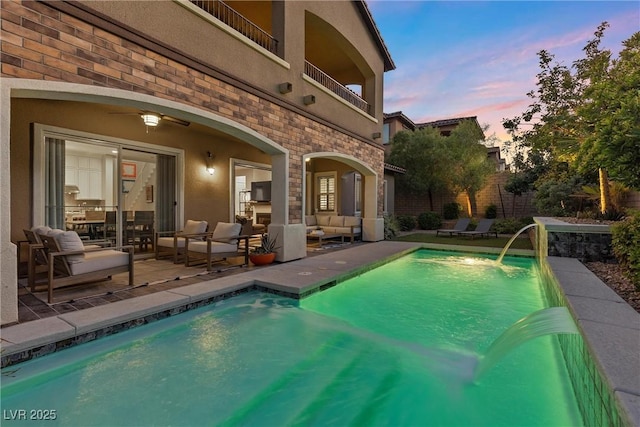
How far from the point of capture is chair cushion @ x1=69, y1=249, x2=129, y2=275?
14.2 ft

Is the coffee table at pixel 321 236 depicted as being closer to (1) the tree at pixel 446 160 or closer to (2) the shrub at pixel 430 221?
(2) the shrub at pixel 430 221

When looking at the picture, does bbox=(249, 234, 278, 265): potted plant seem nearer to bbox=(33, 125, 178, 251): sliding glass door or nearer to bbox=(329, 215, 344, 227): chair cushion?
bbox=(33, 125, 178, 251): sliding glass door

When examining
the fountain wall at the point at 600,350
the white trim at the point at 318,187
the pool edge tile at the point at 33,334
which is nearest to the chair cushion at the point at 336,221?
the white trim at the point at 318,187

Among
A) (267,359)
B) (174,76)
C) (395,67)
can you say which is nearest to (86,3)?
(174,76)

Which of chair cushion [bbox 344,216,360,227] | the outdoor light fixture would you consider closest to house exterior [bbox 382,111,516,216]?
chair cushion [bbox 344,216,360,227]

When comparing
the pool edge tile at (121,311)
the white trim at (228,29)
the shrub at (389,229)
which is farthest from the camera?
the shrub at (389,229)

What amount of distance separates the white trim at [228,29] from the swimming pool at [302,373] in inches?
188

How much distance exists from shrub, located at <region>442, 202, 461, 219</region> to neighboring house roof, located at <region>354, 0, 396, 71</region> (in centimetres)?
817

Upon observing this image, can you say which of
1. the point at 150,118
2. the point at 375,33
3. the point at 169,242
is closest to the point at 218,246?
the point at 169,242

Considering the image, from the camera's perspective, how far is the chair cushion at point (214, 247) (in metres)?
6.24

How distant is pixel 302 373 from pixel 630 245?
4.78 m

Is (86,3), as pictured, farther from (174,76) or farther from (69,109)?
(69,109)

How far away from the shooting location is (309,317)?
4.26 m

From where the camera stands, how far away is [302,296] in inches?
190
